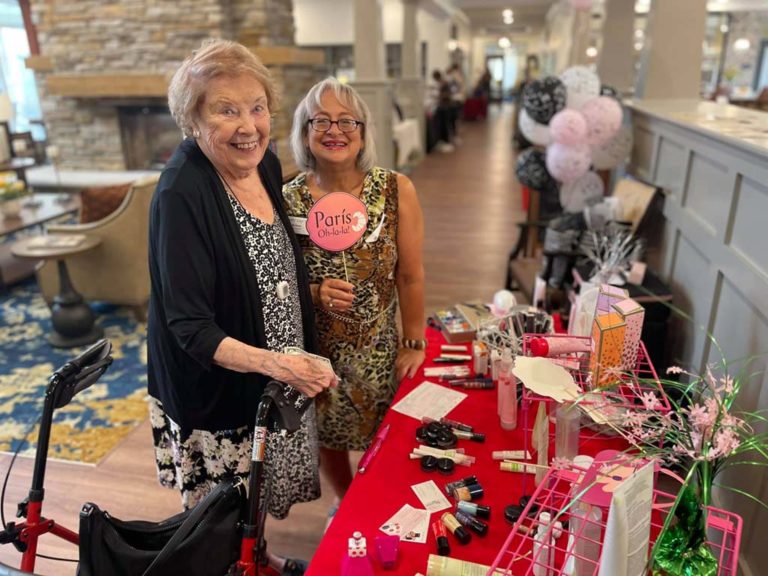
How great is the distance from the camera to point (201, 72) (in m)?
1.16

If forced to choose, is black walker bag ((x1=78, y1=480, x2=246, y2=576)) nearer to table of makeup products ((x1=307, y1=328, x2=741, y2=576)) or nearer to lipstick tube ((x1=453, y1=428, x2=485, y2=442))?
table of makeup products ((x1=307, y1=328, x2=741, y2=576))

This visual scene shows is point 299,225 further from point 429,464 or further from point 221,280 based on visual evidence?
point 429,464

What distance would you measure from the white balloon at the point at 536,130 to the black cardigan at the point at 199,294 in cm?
259

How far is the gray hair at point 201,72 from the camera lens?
1166 millimetres

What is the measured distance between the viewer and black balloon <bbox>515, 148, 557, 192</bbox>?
3791mm

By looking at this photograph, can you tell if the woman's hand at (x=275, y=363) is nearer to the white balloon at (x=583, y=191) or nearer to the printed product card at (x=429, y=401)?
the printed product card at (x=429, y=401)

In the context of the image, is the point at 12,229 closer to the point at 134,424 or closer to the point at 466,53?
the point at 134,424

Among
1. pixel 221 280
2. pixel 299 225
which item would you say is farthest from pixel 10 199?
pixel 221 280

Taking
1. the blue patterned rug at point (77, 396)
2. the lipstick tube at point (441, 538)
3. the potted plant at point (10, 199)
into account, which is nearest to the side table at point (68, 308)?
the blue patterned rug at point (77, 396)

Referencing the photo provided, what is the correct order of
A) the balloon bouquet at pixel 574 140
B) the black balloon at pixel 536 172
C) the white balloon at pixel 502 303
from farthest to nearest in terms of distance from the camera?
1. the black balloon at pixel 536 172
2. the balloon bouquet at pixel 574 140
3. the white balloon at pixel 502 303

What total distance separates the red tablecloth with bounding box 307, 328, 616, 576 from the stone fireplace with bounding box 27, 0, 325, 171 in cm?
573

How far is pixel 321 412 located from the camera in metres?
1.75

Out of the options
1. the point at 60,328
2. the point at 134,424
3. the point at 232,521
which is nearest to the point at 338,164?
the point at 232,521

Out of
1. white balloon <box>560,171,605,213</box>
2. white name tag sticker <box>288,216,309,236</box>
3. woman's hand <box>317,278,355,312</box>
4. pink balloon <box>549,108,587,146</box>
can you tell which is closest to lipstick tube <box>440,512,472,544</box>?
woman's hand <box>317,278,355,312</box>
